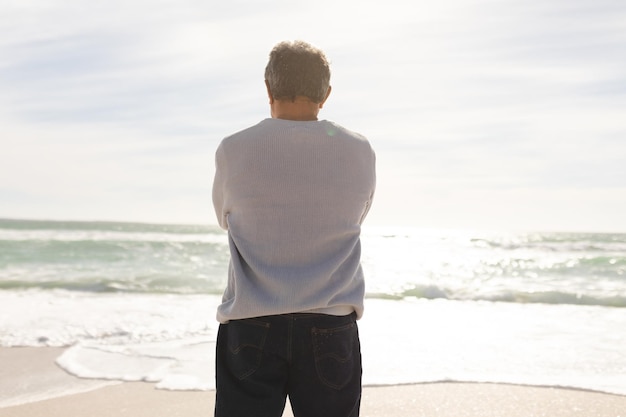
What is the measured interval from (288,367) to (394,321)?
4955 mm

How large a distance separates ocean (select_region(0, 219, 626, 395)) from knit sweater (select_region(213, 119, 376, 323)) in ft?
8.35

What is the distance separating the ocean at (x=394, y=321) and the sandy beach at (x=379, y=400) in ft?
0.48

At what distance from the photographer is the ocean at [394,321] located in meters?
4.35

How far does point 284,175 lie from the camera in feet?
5.00

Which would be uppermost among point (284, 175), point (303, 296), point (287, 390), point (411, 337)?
point (284, 175)

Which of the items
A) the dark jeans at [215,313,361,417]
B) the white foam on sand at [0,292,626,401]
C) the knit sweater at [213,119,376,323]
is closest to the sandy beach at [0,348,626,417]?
the white foam on sand at [0,292,626,401]

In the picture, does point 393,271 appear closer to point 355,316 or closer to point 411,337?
point 411,337

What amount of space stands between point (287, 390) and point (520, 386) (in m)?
2.71

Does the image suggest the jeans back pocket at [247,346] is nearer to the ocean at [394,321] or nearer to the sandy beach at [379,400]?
the sandy beach at [379,400]

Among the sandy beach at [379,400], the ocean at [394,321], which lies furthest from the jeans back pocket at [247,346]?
the ocean at [394,321]

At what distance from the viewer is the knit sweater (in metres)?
1.52

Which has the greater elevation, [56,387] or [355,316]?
[355,316]

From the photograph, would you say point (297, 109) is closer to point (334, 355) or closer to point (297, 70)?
point (297, 70)

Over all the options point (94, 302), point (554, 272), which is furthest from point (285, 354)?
point (554, 272)
